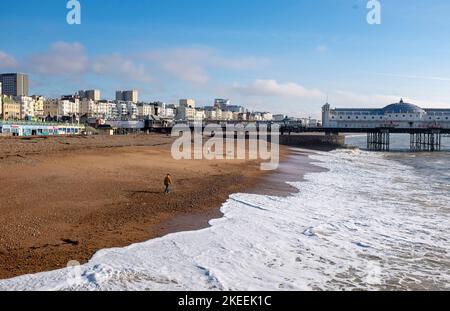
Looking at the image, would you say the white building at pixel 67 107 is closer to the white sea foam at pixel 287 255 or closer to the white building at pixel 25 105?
the white building at pixel 25 105

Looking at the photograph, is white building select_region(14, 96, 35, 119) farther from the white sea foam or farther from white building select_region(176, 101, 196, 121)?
the white sea foam

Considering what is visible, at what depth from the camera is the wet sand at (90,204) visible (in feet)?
28.0

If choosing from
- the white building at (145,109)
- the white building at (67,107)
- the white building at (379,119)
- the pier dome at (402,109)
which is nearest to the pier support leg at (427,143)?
the white building at (379,119)

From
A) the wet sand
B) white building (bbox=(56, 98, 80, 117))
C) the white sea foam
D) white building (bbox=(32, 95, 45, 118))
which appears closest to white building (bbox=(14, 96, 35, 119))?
white building (bbox=(32, 95, 45, 118))

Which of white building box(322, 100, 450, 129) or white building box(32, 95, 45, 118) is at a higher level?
white building box(32, 95, 45, 118)

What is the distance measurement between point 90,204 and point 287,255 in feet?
22.4

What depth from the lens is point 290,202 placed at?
1534cm

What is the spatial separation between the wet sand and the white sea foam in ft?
2.20

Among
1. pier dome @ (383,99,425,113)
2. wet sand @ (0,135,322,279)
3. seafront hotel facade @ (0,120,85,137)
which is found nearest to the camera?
wet sand @ (0,135,322,279)

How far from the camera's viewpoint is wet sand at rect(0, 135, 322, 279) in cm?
853

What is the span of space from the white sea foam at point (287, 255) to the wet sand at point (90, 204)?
0.67m

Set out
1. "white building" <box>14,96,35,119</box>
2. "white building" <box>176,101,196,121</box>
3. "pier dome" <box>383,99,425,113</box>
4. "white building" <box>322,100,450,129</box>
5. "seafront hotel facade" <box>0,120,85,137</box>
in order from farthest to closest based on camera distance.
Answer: "white building" <box>176,101,196,121</box> < "white building" <box>14,96,35,119</box> < "pier dome" <box>383,99,425,113</box> < "white building" <box>322,100,450,129</box> < "seafront hotel facade" <box>0,120,85,137</box>
